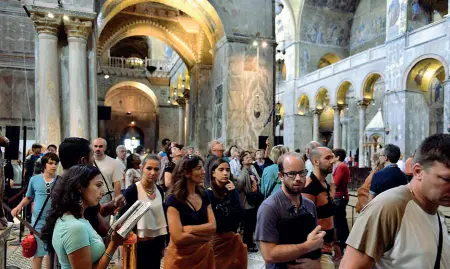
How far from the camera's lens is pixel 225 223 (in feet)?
12.0

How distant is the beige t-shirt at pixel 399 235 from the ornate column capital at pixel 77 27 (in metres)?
10.4

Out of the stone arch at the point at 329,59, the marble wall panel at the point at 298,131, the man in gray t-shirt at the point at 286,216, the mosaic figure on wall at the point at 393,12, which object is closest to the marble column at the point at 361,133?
the mosaic figure on wall at the point at 393,12

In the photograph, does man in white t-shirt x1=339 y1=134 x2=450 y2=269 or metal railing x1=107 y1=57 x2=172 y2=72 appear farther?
metal railing x1=107 y1=57 x2=172 y2=72

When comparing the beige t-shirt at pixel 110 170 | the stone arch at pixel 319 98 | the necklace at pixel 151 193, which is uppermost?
the stone arch at pixel 319 98

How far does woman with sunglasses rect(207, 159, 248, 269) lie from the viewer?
144 inches

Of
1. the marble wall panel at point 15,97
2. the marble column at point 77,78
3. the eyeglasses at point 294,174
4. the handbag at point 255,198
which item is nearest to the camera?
the eyeglasses at point 294,174

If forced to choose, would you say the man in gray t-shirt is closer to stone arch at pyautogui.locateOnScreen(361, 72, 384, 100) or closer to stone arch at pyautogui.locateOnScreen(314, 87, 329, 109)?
stone arch at pyautogui.locateOnScreen(361, 72, 384, 100)

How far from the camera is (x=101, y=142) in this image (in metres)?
4.72

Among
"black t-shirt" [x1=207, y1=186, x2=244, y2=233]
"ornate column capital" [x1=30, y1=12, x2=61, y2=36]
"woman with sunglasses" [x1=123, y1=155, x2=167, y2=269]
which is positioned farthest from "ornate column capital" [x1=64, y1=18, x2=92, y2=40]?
"black t-shirt" [x1=207, y1=186, x2=244, y2=233]

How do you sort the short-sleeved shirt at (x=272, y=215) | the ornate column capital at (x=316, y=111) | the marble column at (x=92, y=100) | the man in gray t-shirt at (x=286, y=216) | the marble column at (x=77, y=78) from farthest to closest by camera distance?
the ornate column capital at (x=316, y=111)
the marble column at (x=92, y=100)
the marble column at (x=77, y=78)
the short-sleeved shirt at (x=272, y=215)
the man in gray t-shirt at (x=286, y=216)

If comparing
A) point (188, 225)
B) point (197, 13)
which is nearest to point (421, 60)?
point (197, 13)

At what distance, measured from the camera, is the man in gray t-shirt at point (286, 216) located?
7.70 ft

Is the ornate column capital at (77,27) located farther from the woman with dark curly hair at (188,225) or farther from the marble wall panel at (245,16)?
the woman with dark curly hair at (188,225)

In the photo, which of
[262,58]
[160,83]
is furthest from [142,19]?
[160,83]
